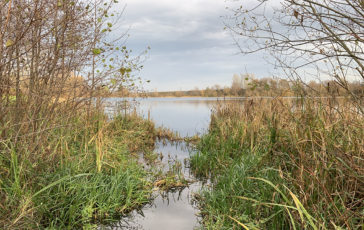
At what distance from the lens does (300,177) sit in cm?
257

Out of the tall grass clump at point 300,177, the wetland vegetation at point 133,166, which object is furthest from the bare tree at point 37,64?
the tall grass clump at point 300,177

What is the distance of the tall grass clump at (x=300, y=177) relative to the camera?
2449mm

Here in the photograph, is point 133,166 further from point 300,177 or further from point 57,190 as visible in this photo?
point 300,177

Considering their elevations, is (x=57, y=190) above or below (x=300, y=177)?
below

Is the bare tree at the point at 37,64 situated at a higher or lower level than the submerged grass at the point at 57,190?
higher

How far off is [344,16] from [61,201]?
14.5 ft

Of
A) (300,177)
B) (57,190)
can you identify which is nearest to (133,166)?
(57,190)

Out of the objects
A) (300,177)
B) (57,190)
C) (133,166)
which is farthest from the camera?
(133,166)

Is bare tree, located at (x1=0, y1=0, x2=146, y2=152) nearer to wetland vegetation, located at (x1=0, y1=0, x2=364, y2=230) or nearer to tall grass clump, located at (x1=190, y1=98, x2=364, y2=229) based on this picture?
wetland vegetation, located at (x1=0, y1=0, x2=364, y2=230)

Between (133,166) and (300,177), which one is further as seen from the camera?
(133,166)

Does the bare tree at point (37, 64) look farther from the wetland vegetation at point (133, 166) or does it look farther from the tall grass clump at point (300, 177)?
the tall grass clump at point (300, 177)

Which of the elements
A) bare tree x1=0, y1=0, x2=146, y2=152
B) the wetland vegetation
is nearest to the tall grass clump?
the wetland vegetation

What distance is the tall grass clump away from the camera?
2.45 m

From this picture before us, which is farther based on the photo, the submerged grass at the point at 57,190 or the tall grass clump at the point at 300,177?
the submerged grass at the point at 57,190
